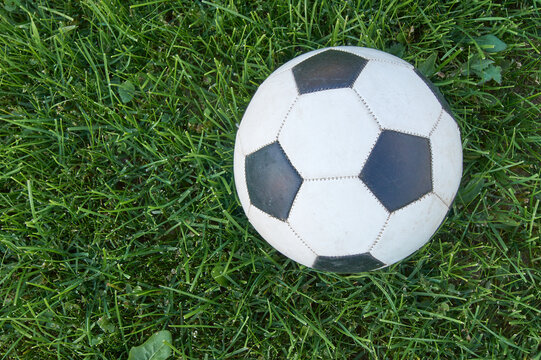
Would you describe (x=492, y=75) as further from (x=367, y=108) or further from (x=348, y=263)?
(x=348, y=263)

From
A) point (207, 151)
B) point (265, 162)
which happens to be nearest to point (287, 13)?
point (207, 151)

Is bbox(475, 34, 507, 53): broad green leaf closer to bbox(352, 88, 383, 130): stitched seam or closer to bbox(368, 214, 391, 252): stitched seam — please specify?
bbox(352, 88, 383, 130): stitched seam

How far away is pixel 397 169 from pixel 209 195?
1.17m

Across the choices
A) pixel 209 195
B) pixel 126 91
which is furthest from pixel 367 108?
pixel 126 91

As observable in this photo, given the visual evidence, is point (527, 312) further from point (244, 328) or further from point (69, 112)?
point (69, 112)

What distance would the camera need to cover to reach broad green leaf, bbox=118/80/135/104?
2.82 m

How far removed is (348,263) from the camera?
2.02 m

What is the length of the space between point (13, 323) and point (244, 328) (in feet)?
4.22

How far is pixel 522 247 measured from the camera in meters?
2.65

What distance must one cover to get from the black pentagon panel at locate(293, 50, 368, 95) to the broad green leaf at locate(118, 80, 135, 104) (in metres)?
1.23

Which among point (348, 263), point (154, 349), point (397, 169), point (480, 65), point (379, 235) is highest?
point (397, 169)

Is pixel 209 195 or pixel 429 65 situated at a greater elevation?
pixel 429 65

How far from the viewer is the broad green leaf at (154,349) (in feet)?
7.97

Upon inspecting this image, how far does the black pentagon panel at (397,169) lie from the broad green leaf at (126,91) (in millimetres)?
1689
